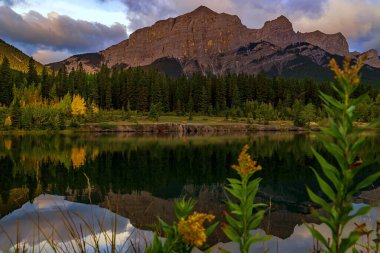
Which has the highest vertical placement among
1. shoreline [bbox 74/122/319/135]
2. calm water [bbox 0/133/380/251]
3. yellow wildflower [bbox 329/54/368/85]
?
yellow wildflower [bbox 329/54/368/85]

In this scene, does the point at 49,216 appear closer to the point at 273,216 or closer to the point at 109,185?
the point at 109,185

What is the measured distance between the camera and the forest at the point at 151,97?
11281 cm

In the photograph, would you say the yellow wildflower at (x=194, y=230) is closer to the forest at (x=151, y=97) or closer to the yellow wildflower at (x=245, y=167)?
the yellow wildflower at (x=245, y=167)

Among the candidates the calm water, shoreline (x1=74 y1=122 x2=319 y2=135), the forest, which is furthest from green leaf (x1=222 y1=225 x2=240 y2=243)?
the forest

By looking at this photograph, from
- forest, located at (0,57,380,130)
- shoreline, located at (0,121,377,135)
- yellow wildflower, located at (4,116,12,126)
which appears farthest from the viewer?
forest, located at (0,57,380,130)

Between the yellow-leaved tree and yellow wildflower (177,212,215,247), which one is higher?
the yellow-leaved tree

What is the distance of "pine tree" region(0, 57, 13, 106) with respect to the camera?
4784 inches

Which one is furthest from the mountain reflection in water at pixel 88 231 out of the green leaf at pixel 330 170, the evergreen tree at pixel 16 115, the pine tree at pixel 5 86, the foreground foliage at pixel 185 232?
the pine tree at pixel 5 86

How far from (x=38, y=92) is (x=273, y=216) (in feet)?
408

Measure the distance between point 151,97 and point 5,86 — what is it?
53.9m

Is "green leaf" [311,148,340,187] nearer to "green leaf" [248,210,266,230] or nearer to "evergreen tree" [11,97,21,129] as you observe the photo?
"green leaf" [248,210,266,230]

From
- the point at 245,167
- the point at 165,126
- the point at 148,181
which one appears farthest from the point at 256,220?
the point at 165,126

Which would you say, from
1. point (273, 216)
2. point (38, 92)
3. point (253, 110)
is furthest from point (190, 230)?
point (38, 92)

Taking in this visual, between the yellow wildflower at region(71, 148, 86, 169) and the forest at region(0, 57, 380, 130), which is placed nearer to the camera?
the yellow wildflower at region(71, 148, 86, 169)
